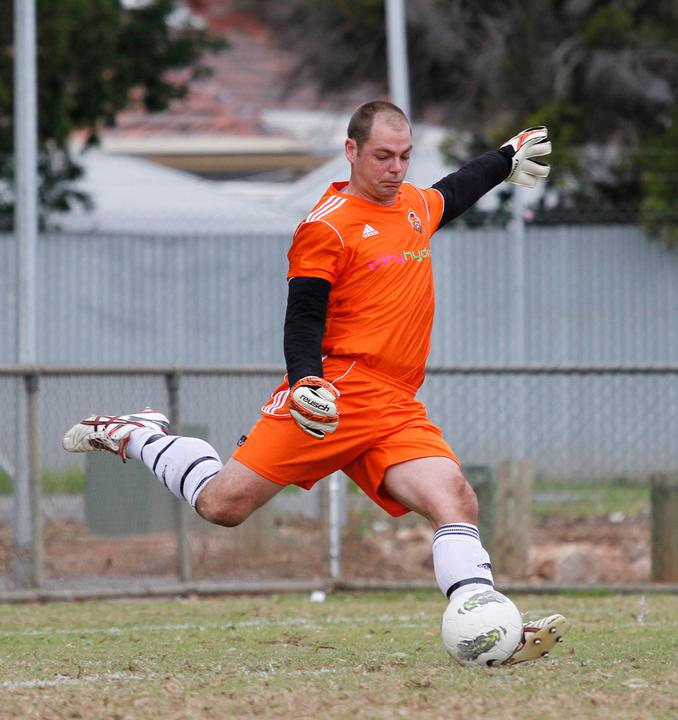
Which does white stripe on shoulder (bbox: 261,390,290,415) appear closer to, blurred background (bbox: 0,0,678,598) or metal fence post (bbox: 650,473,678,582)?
blurred background (bbox: 0,0,678,598)

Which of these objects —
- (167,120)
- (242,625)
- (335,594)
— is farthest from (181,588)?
(167,120)

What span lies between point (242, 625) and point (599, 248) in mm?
9736

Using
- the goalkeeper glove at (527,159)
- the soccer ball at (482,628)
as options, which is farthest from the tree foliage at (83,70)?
the soccer ball at (482,628)

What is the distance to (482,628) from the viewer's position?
17.6ft

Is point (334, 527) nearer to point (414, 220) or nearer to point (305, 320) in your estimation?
point (414, 220)

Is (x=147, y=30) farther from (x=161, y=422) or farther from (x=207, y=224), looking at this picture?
(x=161, y=422)

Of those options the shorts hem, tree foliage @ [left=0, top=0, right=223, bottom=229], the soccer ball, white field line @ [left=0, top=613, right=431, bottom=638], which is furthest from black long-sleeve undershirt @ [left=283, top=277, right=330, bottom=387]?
tree foliage @ [left=0, top=0, right=223, bottom=229]

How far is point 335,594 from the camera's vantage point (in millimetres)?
9773

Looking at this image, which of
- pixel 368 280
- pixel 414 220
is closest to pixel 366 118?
pixel 414 220

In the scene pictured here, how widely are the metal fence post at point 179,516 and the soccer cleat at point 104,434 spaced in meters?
2.99

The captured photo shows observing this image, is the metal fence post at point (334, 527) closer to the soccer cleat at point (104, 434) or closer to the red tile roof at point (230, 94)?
the soccer cleat at point (104, 434)

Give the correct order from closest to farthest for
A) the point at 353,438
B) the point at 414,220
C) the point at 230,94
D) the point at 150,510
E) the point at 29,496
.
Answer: the point at 353,438 < the point at 414,220 < the point at 29,496 < the point at 150,510 < the point at 230,94

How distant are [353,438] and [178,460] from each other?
91 centimetres

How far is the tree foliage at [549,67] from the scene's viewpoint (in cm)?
1825
